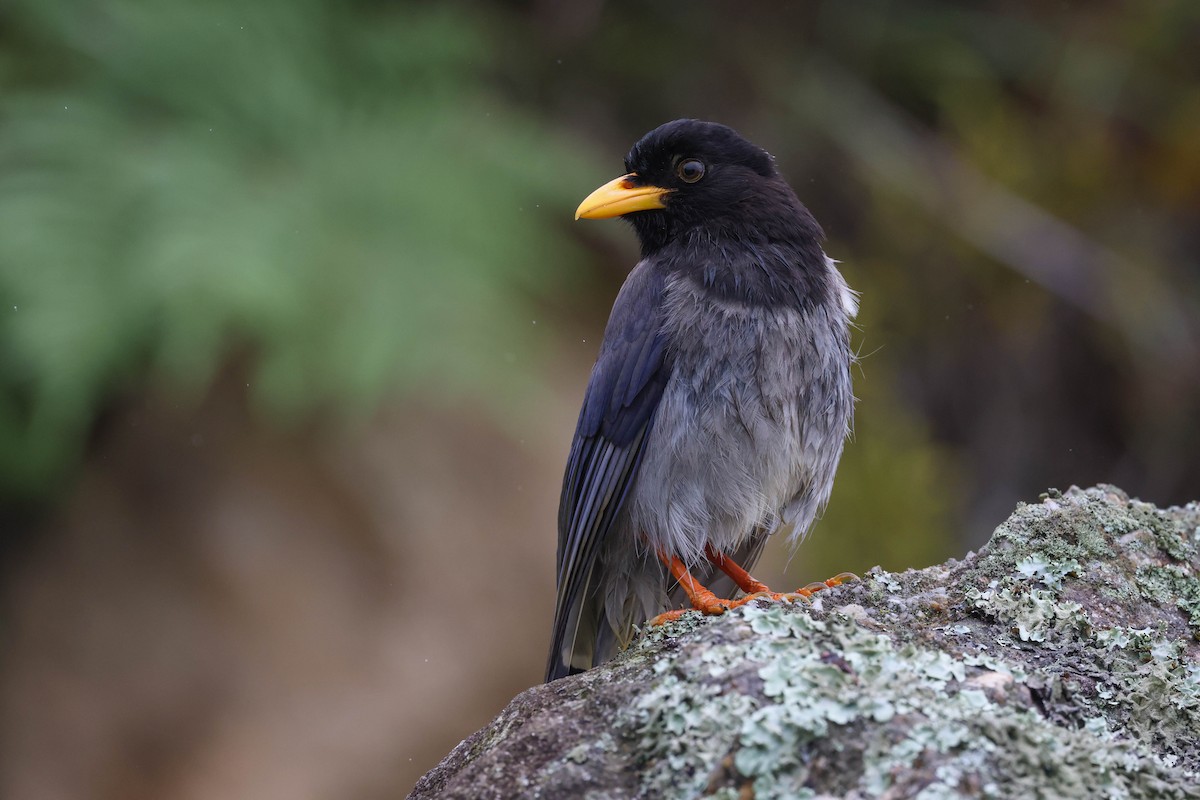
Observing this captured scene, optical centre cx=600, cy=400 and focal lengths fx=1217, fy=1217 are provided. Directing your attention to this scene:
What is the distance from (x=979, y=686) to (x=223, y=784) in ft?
15.1

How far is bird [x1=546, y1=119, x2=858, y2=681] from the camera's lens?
362 cm

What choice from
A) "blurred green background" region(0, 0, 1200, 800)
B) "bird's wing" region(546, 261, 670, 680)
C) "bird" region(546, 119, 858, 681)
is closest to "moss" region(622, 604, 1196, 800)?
"bird" region(546, 119, 858, 681)

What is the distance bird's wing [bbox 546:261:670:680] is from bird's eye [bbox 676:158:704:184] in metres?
0.38

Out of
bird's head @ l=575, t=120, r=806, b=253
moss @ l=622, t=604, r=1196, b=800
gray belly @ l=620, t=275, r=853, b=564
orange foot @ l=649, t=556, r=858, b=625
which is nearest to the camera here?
moss @ l=622, t=604, r=1196, b=800

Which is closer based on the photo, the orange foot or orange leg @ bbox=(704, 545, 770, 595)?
the orange foot

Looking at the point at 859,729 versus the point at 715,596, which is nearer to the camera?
the point at 859,729

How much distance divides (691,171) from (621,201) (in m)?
0.27

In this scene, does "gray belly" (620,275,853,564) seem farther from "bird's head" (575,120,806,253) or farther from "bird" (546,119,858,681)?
"bird's head" (575,120,806,253)

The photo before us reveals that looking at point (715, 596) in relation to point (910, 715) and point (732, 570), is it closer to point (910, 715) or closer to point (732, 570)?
point (732, 570)

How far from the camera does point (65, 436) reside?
19.2 feet

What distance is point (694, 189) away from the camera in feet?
13.3

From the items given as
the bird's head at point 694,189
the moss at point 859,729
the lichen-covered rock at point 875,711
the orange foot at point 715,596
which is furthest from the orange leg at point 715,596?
the bird's head at point 694,189

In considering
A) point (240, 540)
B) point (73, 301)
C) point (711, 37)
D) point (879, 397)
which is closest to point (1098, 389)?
point (879, 397)

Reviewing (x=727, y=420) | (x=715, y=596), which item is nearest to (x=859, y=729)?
(x=727, y=420)
